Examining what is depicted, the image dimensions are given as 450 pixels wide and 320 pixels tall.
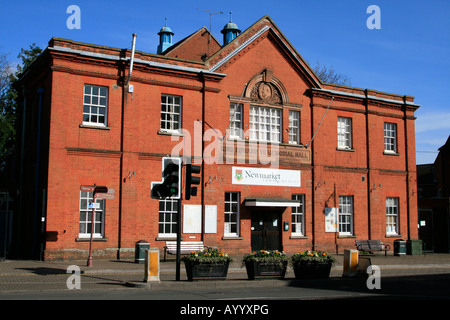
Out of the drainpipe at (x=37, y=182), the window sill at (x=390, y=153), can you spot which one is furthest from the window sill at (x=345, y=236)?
the drainpipe at (x=37, y=182)

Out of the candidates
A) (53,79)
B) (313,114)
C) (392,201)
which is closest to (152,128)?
(53,79)

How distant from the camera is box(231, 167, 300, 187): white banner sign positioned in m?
25.1

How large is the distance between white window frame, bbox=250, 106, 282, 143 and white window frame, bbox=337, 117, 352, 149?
4189mm

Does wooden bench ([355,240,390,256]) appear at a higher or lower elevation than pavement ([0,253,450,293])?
higher

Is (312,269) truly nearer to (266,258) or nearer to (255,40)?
(266,258)

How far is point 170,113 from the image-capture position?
2409cm

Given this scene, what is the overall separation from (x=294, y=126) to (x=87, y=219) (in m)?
11.9

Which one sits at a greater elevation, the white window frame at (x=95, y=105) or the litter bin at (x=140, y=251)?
the white window frame at (x=95, y=105)

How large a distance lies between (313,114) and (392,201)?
7496mm

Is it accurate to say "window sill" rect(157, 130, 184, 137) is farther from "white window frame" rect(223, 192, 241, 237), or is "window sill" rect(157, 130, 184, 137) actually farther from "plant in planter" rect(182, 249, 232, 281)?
"plant in planter" rect(182, 249, 232, 281)

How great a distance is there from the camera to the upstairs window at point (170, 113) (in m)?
24.0

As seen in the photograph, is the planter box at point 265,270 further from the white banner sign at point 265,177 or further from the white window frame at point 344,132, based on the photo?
the white window frame at point 344,132

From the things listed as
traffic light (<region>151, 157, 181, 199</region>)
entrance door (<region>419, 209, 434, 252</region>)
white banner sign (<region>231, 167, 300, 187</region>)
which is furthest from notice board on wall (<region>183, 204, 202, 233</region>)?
entrance door (<region>419, 209, 434, 252</region>)

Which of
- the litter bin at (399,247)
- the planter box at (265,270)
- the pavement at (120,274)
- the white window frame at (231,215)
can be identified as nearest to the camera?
the pavement at (120,274)
